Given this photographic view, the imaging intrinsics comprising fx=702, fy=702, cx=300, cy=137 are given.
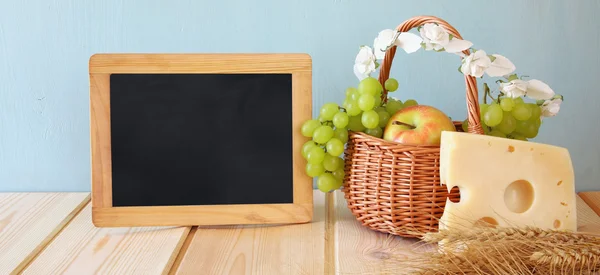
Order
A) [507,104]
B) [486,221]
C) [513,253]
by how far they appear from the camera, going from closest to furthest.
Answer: [513,253] < [486,221] < [507,104]

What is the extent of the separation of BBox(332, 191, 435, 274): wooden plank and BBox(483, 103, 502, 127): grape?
9.1 inches

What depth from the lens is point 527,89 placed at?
122 centimetres

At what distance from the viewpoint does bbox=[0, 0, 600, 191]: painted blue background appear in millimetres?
1449

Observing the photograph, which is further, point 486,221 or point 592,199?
point 592,199

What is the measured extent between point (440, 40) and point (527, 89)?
208mm

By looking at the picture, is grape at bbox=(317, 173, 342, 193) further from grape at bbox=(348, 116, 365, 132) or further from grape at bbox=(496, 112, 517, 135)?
grape at bbox=(496, 112, 517, 135)

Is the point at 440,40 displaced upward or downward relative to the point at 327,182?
upward

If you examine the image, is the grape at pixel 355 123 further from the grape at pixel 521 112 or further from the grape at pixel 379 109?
the grape at pixel 521 112

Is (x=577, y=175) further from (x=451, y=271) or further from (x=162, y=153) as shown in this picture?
(x=162, y=153)

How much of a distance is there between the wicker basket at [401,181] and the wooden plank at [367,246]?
0.02 meters

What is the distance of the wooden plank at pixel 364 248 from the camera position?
1.06 metres

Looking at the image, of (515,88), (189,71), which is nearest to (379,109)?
(515,88)

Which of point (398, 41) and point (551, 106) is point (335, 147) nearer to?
point (398, 41)

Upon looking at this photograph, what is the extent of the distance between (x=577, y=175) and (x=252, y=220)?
2.44ft
